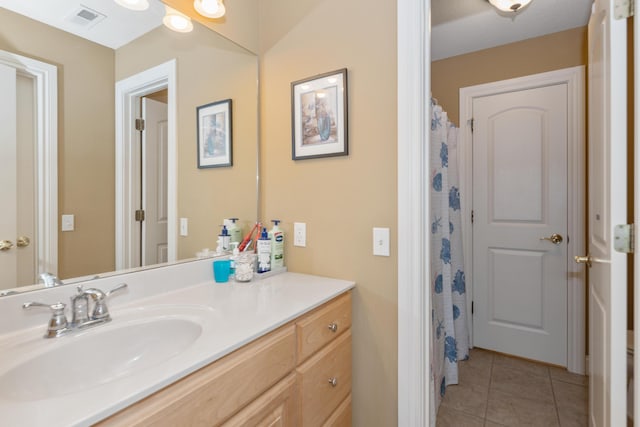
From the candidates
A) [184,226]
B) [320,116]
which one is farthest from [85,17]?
[320,116]

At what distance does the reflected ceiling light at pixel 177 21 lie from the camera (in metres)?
1.27

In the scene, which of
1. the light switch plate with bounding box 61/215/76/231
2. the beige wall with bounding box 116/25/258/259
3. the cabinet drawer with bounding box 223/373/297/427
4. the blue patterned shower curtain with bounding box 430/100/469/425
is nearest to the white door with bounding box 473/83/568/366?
the blue patterned shower curtain with bounding box 430/100/469/425

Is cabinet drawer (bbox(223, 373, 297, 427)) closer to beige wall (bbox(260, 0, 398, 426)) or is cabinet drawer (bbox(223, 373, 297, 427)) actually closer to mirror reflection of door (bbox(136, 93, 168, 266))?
beige wall (bbox(260, 0, 398, 426))

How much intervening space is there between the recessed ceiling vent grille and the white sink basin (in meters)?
0.94

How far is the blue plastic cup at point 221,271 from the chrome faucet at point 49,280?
21.4 inches

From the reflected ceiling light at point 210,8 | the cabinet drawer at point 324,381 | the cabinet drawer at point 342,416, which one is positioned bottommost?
the cabinet drawer at point 342,416

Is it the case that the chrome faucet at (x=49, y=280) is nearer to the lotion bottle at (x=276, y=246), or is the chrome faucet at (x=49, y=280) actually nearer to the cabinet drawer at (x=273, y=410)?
the cabinet drawer at (x=273, y=410)

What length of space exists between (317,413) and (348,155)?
1.00m

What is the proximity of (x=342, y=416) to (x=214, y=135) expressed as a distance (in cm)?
135

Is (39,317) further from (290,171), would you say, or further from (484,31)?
(484,31)

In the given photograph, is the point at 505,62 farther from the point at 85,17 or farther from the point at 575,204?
the point at 85,17

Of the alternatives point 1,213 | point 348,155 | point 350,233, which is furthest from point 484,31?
point 1,213

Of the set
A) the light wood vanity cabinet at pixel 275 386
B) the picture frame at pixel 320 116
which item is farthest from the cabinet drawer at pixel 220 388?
the picture frame at pixel 320 116

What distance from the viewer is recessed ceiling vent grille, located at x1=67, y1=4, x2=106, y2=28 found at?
1004 mm
